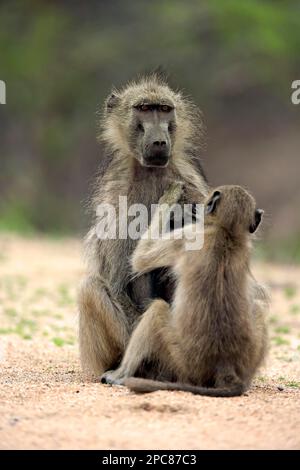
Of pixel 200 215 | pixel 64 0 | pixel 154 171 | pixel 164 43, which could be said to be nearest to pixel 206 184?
pixel 154 171

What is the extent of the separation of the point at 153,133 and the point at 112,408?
2295 mm

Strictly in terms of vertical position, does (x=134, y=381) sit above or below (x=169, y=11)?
below

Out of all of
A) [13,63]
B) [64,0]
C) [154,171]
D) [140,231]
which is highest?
[64,0]

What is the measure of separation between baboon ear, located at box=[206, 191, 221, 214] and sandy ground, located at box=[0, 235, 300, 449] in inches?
46.3

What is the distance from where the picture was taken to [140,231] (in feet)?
22.8

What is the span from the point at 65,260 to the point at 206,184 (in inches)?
311

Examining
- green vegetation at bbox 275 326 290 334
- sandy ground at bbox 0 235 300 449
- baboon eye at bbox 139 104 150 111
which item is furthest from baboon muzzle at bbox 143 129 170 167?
green vegetation at bbox 275 326 290 334

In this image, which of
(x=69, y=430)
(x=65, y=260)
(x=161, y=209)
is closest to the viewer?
(x=69, y=430)

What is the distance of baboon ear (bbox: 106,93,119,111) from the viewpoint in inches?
302

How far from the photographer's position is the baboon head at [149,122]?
6.96 m

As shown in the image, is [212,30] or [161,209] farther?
[212,30]

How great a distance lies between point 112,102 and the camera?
7676mm

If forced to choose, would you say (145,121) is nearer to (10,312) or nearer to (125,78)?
(10,312)

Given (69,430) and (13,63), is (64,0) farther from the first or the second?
(69,430)
